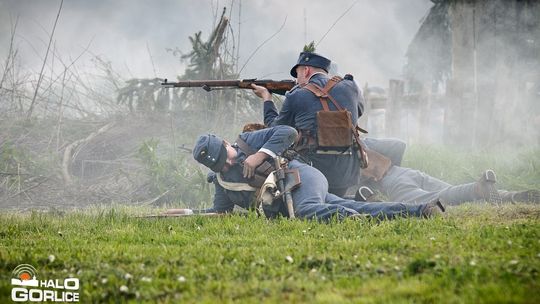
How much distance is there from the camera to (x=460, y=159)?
998cm

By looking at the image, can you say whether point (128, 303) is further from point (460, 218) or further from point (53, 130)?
point (53, 130)

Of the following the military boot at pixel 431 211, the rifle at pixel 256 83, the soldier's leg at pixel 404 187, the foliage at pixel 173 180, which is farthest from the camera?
the foliage at pixel 173 180

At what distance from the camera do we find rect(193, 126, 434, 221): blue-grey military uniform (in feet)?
19.1

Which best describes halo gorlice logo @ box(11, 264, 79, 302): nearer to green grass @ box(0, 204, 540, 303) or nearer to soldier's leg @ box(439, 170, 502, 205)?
green grass @ box(0, 204, 540, 303)

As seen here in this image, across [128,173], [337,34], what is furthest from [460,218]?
[337,34]

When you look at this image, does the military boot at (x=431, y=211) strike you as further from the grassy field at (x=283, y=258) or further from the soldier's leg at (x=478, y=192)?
the soldier's leg at (x=478, y=192)

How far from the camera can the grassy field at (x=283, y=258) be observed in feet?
10.9

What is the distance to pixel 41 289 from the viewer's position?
3.59 m

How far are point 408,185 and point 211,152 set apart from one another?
2.58m

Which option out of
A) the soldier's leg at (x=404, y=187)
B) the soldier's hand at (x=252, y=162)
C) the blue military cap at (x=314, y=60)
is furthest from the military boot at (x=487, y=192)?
the soldier's hand at (x=252, y=162)

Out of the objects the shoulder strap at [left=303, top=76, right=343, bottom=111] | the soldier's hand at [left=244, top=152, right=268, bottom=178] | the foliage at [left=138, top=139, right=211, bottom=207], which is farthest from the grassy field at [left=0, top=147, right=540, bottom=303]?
the foliage at [left=138, top=139, right=211, bottom=207]

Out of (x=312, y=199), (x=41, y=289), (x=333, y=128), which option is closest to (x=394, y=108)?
(x=333, y=128)

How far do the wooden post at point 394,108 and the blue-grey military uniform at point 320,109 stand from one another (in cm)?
615

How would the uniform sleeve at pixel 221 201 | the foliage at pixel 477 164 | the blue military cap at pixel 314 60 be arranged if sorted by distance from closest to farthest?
the uniform sleeve at pixel 221 201 → the blue military cap at pixel 314 60 → the foliage at pixel 477 164
